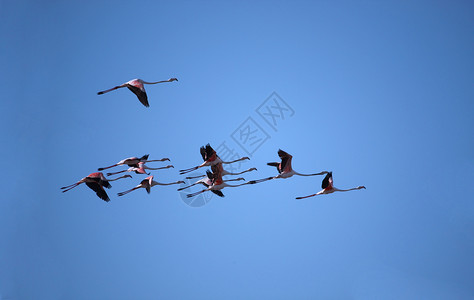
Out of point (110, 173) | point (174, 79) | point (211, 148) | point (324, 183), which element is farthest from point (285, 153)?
point (110, 173)

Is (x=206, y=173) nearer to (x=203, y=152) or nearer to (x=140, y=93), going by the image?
(x=203, y=152)

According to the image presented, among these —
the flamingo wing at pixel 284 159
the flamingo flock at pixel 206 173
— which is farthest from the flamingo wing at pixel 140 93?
the flamingo wing at pixel 284 159

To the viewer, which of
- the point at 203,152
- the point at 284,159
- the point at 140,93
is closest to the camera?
Result: the point at 140,93

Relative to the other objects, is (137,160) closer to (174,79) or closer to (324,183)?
(174,79)

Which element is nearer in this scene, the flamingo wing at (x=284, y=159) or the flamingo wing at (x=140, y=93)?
the flamingo wing at (x=140, y=93)

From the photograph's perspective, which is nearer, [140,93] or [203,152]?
[140,93]

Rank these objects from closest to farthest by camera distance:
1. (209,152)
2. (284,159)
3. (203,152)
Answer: (209,152), (203,152), (284,159)

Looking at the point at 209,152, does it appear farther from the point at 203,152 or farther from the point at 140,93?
the point at 140,93

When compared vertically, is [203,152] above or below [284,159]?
below

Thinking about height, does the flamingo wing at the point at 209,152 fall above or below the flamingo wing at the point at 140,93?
below

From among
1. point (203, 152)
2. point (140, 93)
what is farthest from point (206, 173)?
point (140, 93)

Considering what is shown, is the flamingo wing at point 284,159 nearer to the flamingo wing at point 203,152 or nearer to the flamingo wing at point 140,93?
the flamingo wing at point 203,152

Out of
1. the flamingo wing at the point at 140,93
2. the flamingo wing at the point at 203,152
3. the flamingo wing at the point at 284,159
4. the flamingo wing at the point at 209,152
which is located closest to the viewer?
the flamingo wing at the point at 140,93

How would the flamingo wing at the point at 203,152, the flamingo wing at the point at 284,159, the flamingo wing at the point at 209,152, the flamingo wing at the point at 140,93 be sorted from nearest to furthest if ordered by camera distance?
1. the flamingo wing at the point at 140,93
2. the flamingo wing at the point at 209,152
3. the flamingo wing at the point at 203,152
4. the flamingo wing at the point at 284,159
